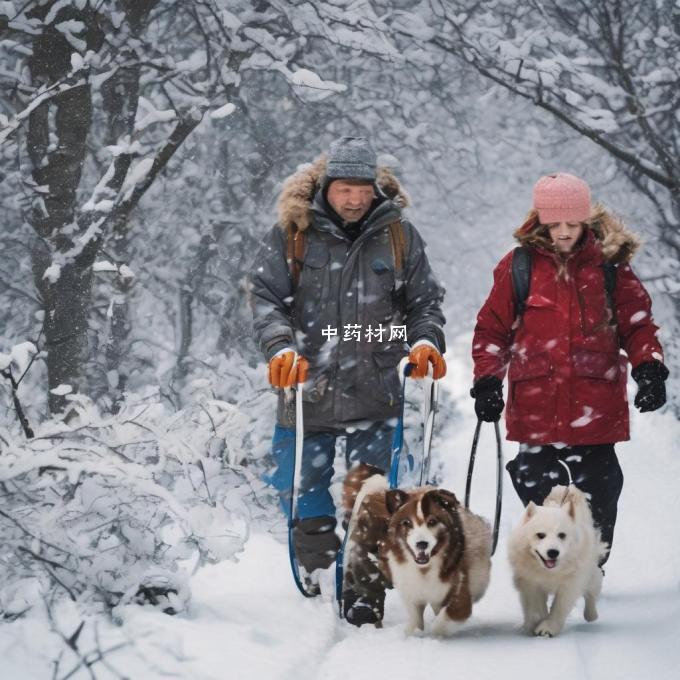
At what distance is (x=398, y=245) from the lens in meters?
5.12

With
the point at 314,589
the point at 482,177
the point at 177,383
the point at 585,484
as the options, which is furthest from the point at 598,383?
the point at 482,177

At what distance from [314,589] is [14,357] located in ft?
5.97

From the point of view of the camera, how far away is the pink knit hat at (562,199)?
5.00 meters

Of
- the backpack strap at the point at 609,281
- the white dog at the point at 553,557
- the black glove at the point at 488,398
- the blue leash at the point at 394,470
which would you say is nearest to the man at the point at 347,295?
the blue leash at the point at 394,470

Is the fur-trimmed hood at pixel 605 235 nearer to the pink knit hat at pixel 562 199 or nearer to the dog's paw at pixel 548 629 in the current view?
the pink knit hat at pixel 562 199

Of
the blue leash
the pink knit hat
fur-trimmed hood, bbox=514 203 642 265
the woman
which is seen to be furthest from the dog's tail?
the pink knit hat

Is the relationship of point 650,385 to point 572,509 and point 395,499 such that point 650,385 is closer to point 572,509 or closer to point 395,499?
point 572,509

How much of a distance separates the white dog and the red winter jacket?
493 millimetres

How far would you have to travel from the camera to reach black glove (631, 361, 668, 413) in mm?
4828

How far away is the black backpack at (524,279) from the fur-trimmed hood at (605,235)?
52mm

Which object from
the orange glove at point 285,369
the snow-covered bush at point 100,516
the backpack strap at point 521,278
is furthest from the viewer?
the backpack strap at point 521,278

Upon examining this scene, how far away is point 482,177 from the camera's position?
13.8 m

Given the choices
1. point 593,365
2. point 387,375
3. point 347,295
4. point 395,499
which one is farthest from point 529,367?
point 395,499

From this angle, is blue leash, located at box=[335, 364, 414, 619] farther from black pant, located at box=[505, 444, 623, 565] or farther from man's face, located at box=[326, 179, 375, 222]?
man's face, located at box=[326, 179, 375, 222]
